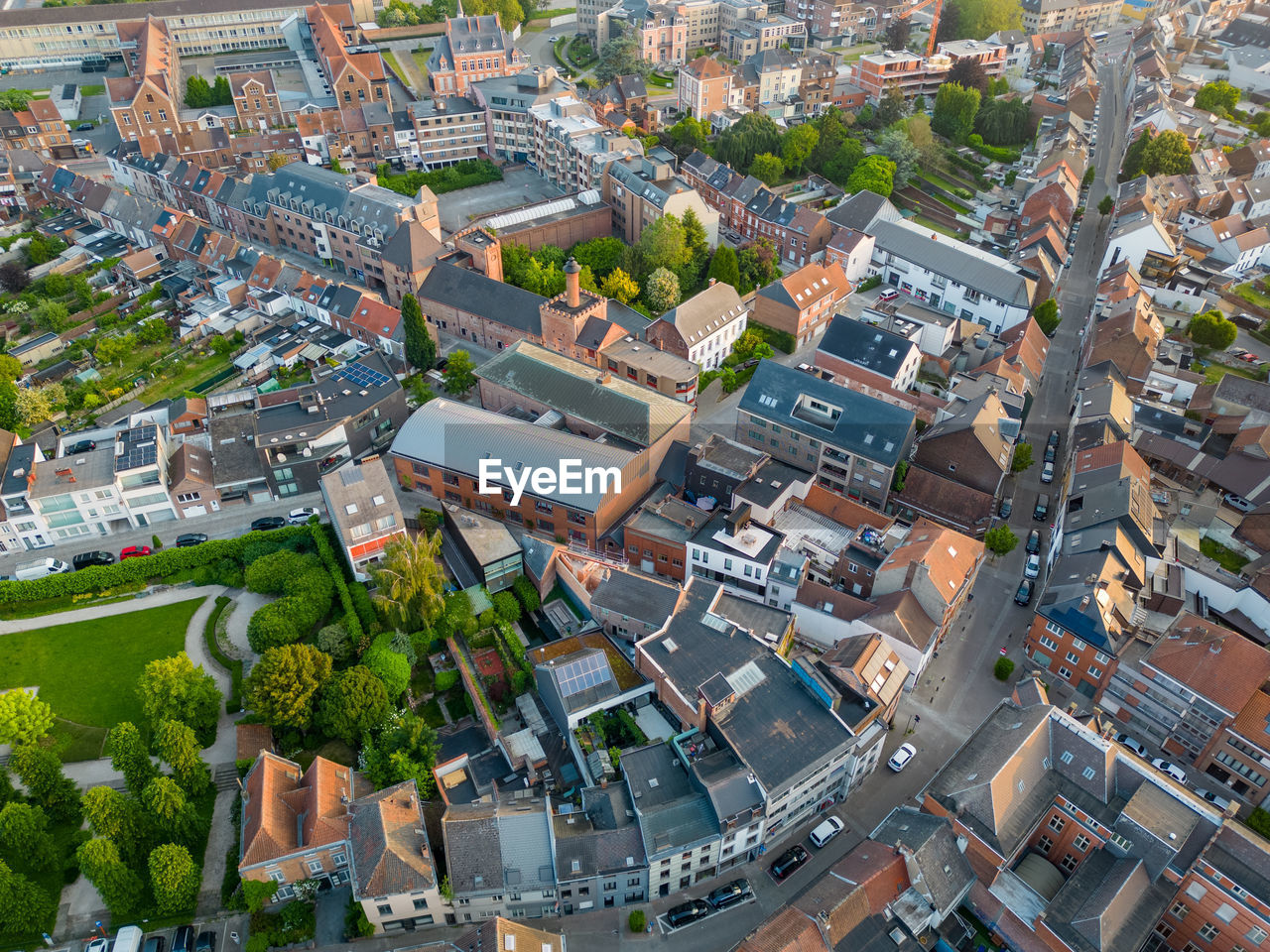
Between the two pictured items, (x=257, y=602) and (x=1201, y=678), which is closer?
(x=1201, y=678)

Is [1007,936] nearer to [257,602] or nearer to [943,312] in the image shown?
[257,602]

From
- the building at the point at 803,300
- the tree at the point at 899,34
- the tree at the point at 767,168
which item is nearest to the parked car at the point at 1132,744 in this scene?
the building at the point at 803,300

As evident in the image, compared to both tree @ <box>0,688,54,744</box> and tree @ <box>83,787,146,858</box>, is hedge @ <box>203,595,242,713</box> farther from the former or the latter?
tree @ <box>0,688,54,744</box>

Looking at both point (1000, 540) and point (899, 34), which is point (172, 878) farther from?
point (899, 34)

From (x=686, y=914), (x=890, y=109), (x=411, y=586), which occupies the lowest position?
(x=686, y=914)

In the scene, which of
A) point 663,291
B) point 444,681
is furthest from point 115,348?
point 663,291

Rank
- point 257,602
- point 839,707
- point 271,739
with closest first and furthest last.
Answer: point 839,707
point 271,739
point 257,602

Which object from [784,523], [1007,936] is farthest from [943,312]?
[1007,936]
